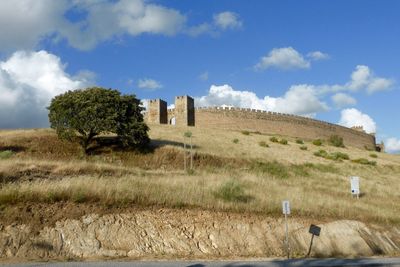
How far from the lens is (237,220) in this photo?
1817cm

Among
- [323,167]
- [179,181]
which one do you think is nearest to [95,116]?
[179,181]

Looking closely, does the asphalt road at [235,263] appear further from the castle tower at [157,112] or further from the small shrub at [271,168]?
the castle tower at [157,112]

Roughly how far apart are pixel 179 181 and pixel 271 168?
781 inches

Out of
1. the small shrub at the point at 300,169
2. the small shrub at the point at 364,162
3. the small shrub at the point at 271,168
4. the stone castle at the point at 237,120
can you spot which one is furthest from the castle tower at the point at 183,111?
the small shrub at the point at 300,169

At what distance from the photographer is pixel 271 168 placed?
4041 centimetres

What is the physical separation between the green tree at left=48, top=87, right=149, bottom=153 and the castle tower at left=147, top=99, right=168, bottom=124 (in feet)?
96.1

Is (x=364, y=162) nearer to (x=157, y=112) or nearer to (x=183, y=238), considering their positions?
(x=157, y=112)

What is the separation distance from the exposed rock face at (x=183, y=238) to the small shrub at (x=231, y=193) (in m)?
1.65

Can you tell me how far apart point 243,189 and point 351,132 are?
80.9m

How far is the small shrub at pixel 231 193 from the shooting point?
66.0 feet

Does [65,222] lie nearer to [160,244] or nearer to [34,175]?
[160,244]

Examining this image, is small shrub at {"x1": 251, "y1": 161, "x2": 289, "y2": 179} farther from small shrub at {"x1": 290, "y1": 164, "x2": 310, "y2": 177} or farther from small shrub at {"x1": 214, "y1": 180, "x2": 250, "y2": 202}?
small shrub at {"x1": 214, "y1": 180, "x2": 250, "y2": 202}

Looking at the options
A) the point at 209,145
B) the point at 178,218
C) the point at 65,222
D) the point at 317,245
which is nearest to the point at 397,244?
the point at 317,245

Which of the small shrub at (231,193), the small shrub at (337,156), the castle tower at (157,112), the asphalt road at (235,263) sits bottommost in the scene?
the asphalt road at (235,263)
